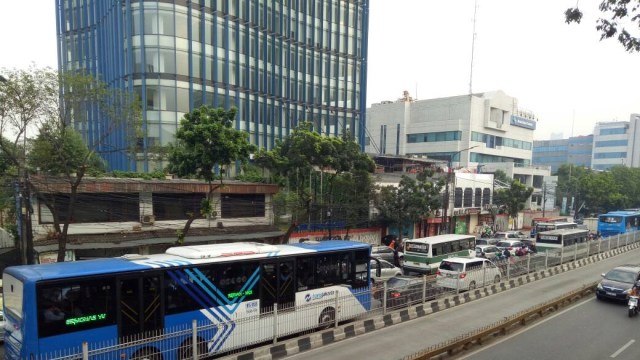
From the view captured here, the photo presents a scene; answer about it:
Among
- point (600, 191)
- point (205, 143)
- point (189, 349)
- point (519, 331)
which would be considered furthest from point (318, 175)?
point (600, 191)

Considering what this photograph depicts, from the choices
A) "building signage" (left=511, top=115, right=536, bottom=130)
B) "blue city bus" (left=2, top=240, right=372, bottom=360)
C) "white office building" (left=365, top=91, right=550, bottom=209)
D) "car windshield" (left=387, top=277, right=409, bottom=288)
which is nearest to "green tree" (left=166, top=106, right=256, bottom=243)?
"blue city bus" (left=2, top=240, right=372, bottom=360)

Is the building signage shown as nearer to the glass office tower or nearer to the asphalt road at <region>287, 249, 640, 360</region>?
the glass office tower

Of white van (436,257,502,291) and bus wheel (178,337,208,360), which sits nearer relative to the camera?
bus wheel (178,337,208,360)

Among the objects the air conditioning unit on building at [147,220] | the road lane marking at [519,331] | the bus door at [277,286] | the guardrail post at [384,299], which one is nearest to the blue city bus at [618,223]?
the road lane marking at [519,331]

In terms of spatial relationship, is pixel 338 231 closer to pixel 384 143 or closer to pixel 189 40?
pixel 189 40

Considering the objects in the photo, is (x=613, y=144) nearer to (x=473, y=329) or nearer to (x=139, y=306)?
(x=473, y=329)

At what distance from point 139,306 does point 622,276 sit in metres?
18.0

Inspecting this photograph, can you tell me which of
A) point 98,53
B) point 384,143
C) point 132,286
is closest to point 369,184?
point 132,286

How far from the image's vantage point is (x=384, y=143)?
76250 millimetres

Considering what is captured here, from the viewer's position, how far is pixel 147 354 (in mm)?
8984

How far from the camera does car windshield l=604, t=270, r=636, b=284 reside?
16.1 metres

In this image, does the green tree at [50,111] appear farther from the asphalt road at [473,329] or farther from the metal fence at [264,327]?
the asphalt road at [473,329]

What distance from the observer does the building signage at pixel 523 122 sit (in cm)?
7404

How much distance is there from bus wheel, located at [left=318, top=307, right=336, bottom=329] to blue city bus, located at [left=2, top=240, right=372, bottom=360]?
59 millimetres
